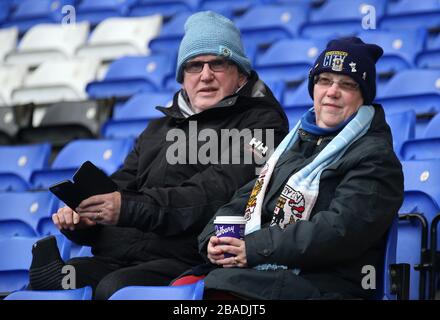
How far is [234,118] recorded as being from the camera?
3613mm

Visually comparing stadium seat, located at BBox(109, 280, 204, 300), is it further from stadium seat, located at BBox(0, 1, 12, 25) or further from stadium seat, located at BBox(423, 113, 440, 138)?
stadium seat, located at BBox(0, 1, 12, 25)

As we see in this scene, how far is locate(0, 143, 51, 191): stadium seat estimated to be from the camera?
5.15 metres

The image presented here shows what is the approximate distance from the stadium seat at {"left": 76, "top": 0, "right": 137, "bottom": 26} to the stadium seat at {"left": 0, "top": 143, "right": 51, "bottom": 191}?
2142mm

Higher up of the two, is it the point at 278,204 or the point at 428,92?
the point at 428,92

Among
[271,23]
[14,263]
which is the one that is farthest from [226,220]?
[271,23]

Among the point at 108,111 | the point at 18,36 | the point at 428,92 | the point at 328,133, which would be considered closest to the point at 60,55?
the point at 18,36

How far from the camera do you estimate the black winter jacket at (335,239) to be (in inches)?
114

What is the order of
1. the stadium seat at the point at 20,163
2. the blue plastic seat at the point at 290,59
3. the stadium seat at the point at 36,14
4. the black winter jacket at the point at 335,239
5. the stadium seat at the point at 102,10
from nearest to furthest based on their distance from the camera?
the black winter jacket at the point at 335,239 → the stadium seat at the point at 20,163 → the blue plastic seat at the point at 290,59 → the stadium seat at the point at 102,10 → the stadium seat at the point at 36,14

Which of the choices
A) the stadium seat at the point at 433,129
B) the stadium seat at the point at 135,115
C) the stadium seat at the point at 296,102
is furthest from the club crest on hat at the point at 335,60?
the stadium seat at the point at 135,115

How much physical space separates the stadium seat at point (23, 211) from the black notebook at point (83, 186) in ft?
3.92

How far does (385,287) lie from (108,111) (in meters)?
2.94

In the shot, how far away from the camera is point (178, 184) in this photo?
3.53m

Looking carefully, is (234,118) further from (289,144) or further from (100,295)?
(100,295)

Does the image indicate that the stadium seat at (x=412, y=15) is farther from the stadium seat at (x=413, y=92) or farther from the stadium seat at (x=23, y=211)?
the stadium seat at (x=23, y=211)
